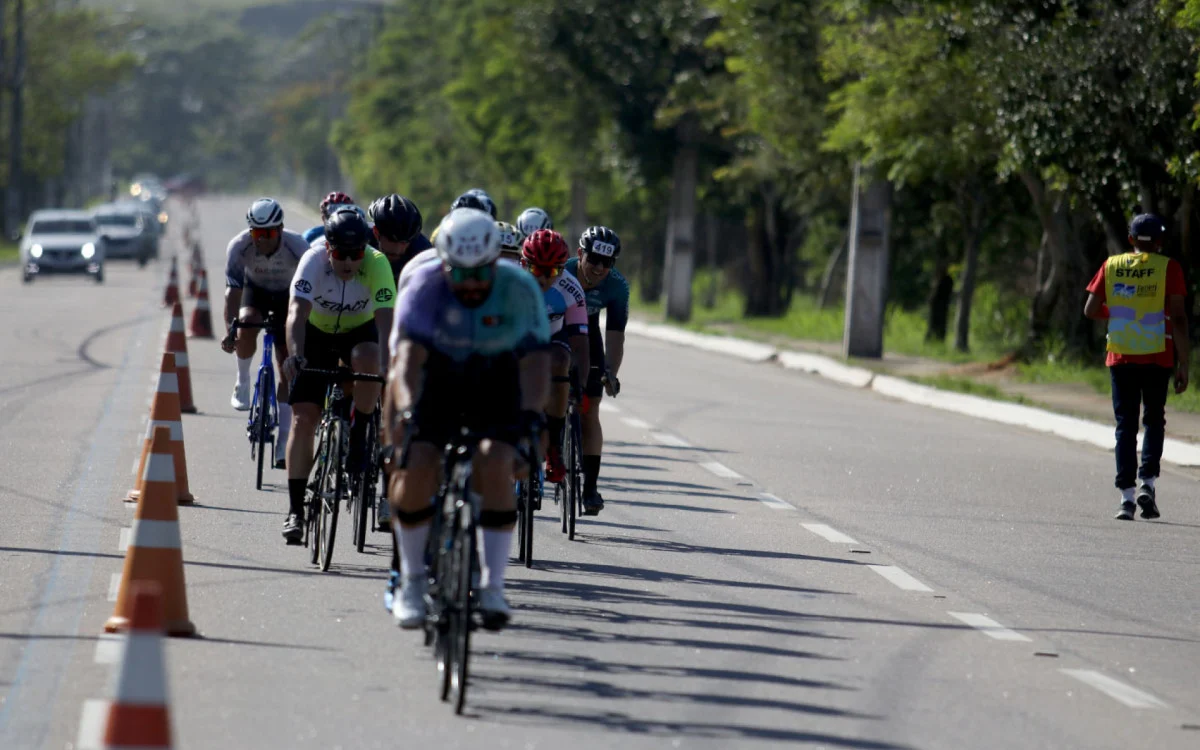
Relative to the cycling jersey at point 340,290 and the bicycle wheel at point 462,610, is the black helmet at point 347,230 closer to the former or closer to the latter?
the cycling jersey at point 340,290

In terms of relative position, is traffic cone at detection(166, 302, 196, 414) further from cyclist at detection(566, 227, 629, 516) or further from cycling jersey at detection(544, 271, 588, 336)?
cycling jersey at detection(544, 271, 588, 336)

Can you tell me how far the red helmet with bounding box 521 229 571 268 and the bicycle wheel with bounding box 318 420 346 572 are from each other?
1.46m

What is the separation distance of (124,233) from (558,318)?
54.3 meters

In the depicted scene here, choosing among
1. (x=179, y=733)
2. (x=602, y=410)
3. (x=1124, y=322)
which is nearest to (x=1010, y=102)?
(x=602, y=410)

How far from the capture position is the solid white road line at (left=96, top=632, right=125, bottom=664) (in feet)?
25.1

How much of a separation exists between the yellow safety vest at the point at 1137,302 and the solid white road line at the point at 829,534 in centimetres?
235

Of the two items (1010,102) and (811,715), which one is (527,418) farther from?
(1010,102)

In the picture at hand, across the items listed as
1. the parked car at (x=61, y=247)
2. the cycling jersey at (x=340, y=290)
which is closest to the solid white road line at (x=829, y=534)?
the cycling jersey at (x=340, y=290)

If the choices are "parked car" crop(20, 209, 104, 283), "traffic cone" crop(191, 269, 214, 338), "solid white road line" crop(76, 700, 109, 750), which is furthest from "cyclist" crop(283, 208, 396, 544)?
"parked car" crop(20, 209, 104, 283)

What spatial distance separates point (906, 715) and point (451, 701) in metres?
1.57

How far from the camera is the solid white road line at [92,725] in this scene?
250 inches

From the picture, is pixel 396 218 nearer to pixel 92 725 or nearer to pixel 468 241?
pixel 468 241

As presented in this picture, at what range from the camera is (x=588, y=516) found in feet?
41.3

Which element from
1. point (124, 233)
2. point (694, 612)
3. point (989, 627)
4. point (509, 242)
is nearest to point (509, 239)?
point (509, 242)
